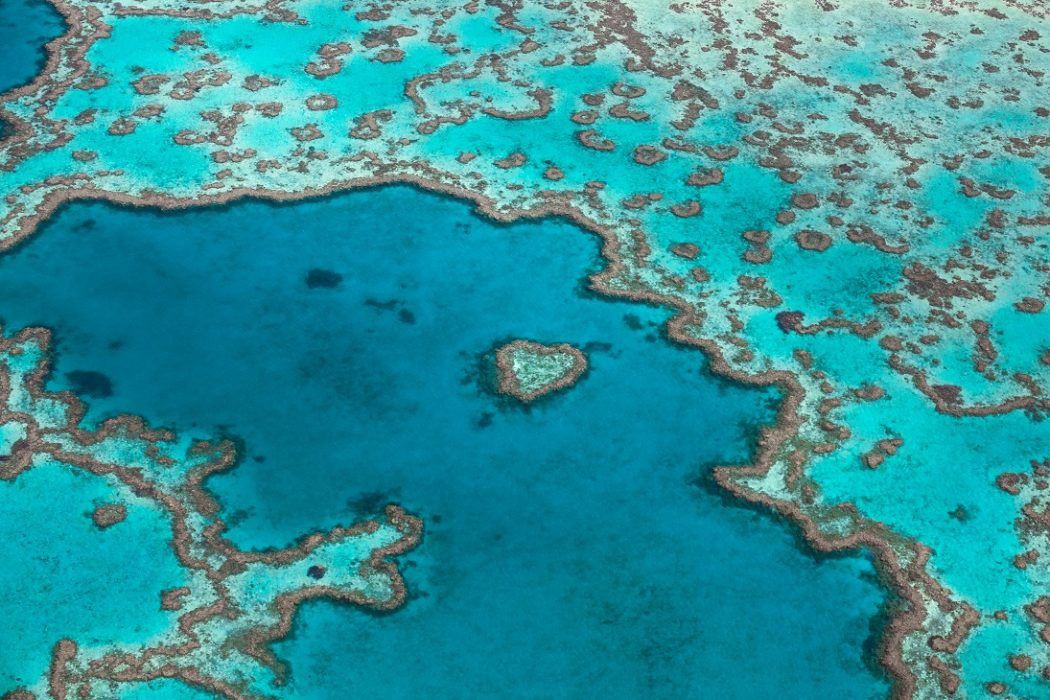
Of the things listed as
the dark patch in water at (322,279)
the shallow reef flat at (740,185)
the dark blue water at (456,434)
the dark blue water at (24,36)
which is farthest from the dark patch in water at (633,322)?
the dark blue water at (24,36)

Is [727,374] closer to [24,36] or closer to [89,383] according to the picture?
[89,383]

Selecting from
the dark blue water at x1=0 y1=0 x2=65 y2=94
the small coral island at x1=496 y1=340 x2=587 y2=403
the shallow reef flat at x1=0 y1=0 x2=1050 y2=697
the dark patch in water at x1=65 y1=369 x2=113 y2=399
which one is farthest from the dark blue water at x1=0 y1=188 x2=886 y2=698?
the dark blue water at x1=0 y1=0 x2=65 y2=94

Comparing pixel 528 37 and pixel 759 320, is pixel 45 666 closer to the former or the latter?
pixel 759 320

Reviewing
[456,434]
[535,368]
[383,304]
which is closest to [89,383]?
[383,304]

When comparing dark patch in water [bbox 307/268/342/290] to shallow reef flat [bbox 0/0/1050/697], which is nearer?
shallow reef flat [bbox 0/0/1050/697]

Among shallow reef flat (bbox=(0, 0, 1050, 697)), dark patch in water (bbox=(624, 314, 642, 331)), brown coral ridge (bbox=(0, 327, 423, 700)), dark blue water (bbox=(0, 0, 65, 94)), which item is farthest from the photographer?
dark blue water (bbox=(0, 0, 65, 94))

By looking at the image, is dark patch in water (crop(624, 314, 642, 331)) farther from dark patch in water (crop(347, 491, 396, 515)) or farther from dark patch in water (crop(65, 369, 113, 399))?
dark patch in water (crop(65, 369, 113, 399))
